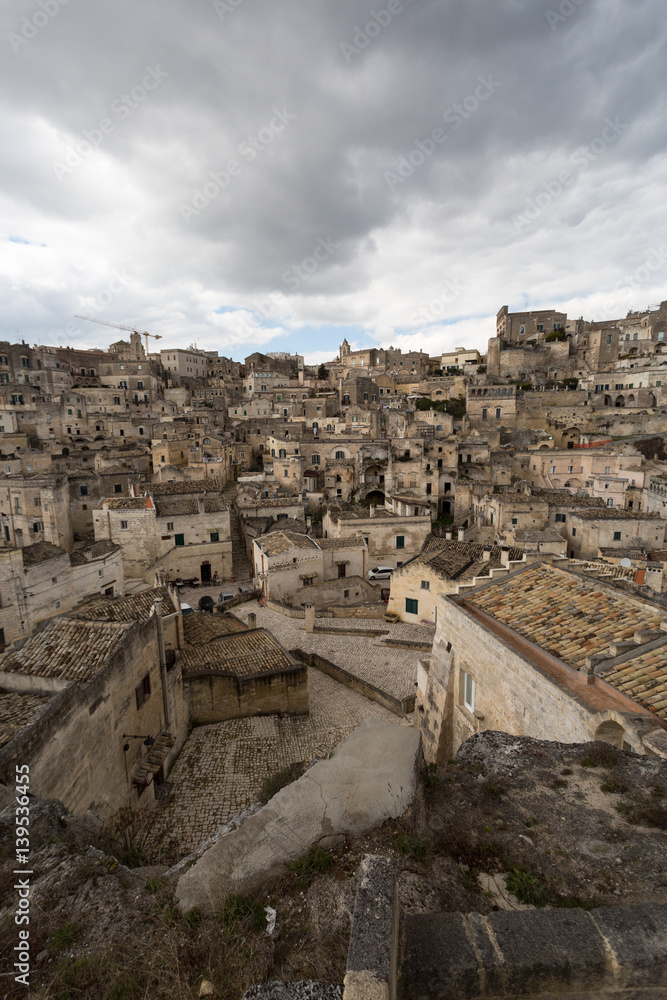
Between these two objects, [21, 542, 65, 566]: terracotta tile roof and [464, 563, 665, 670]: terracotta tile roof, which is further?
[21, 542, 65, 566]: terracotta tile roof

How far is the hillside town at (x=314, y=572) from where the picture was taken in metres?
7.60

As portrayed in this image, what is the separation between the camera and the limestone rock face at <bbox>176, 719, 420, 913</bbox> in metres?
3.55

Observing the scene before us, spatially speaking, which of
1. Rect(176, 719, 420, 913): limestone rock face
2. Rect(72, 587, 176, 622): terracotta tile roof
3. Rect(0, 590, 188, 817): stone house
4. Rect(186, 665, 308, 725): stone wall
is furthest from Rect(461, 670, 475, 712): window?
Rect(72, 587, 176, 622): terracotta tile roof

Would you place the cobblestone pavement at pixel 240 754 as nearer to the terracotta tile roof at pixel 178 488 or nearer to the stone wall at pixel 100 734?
the stone wall at pixel 100 734

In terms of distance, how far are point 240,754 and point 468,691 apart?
242 inches

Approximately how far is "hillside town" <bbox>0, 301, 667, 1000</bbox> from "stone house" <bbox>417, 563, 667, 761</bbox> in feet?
0.17

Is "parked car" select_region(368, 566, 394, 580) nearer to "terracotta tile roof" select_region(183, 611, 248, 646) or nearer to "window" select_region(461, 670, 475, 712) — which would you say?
"terracotta tile roof" select_region(183, 611, 248, 646)

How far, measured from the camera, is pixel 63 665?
29.6ft

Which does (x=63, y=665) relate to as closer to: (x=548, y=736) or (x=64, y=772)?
(x=64, y=772)

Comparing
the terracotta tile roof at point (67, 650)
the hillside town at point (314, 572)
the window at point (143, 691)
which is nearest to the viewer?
the hillside town at point (314, 572)

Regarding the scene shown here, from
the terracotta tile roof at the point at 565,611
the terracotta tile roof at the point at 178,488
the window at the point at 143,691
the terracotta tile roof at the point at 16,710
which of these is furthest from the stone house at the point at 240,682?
the terracotta tile roof at the point at 178,488

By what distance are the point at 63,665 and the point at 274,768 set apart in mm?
5618

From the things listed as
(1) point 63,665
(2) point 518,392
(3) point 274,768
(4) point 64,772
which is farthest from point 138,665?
(2) point 518,392

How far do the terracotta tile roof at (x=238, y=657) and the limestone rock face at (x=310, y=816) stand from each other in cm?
917
